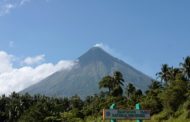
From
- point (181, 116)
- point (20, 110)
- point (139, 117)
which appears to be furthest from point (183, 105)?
point (20, 110)

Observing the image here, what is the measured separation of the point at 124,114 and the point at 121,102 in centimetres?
4827

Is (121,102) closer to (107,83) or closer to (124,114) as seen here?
(107,83)

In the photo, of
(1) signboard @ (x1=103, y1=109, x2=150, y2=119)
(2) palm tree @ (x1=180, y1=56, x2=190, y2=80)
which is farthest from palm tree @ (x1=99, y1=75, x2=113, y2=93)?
(1) signboard @ (x1=103, y1=109, x2=150, y2=119)

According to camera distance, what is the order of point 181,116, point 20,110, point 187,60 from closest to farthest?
point 181,116
point 187,60
point 20,110

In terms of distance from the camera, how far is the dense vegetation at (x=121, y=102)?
2274 inches

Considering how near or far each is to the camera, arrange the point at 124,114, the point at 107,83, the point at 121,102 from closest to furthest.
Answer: the point at 124,114 → the point at 121,102 → the point at 107,83

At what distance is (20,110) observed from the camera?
353 feet

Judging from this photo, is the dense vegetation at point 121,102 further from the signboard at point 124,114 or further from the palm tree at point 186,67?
the signboard at point 124,114

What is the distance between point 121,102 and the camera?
74688 mm

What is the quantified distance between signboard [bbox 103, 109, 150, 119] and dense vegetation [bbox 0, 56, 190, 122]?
2488 cm

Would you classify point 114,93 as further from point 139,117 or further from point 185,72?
point 139,117

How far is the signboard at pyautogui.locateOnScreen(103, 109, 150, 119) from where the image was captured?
85.6 feet

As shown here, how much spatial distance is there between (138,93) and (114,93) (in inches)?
191

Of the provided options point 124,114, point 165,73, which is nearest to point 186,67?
point 165,73
